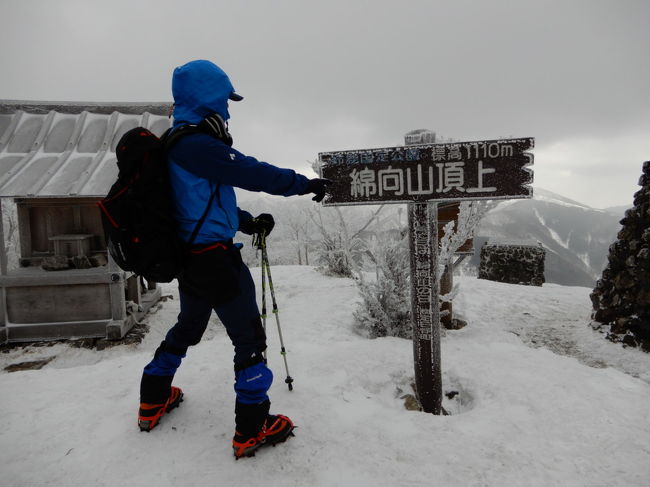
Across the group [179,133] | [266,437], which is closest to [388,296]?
[266,437]

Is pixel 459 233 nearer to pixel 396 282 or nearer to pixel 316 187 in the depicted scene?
pixel 396 282

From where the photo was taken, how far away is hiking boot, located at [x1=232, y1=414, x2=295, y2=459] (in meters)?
2.22

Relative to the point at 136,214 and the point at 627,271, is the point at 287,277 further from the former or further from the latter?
the point at 136,214

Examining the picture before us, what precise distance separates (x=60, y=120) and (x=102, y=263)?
2813 millimetres

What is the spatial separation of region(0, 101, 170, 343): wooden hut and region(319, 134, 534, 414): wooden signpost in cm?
400

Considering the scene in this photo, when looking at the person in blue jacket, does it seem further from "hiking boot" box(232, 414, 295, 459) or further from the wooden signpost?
the wooden signpost

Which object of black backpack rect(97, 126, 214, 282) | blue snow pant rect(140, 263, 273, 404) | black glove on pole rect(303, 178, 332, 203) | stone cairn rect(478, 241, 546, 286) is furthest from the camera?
stone cairn rect(478, 241, 546, 286)

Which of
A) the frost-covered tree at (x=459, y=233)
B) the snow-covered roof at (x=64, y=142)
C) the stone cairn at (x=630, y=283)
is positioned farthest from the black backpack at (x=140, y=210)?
the stone cairn at (x=630, y=283)

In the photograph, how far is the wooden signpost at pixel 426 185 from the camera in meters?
2.62

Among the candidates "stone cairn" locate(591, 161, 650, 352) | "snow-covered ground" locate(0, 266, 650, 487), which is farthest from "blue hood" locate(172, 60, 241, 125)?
"stone cairn" locate(591, 161, 650, 352)

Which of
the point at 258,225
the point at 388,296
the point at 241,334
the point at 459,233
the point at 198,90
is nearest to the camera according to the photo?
the point at 198,90

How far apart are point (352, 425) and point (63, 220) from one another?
6.68 meters

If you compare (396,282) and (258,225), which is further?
(396,282)

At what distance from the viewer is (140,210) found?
1.97 meters
